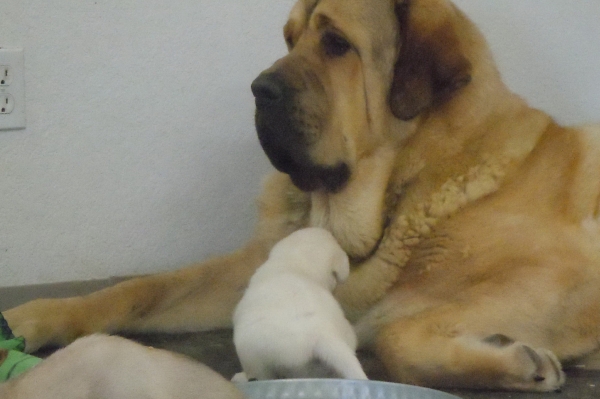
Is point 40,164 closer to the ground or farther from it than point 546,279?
farther from it

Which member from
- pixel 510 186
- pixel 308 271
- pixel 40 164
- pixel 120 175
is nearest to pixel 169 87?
pixel 120 175

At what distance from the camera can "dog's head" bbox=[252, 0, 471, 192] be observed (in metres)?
1.14

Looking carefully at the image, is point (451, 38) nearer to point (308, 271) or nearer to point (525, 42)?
point (308, 271)

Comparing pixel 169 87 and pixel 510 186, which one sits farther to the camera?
pixel 169 87

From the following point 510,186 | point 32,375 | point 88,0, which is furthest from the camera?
point 88,0

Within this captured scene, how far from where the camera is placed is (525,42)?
1.79 metres

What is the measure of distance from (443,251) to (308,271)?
258 millimetres

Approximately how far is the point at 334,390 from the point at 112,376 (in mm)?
286

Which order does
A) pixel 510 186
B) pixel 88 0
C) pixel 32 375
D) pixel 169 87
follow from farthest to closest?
pixel 169 87, pixel 88 0, pixel 510 186, pixel 32 375

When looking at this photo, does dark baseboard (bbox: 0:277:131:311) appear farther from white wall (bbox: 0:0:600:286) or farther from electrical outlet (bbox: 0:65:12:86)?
electrical outlet (bbox: 0:65:12:86)

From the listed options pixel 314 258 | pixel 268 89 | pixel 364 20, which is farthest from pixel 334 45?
pixel 314 258

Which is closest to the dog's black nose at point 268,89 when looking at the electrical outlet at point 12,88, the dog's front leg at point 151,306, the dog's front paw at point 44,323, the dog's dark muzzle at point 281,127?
the dog's dark muzzle at point 281,127

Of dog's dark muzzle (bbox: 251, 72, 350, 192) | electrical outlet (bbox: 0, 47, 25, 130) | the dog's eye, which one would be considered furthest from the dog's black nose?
electrical outlet (bbox: 0, 47, 25, 130)

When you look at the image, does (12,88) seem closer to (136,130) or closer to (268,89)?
(136,130)
